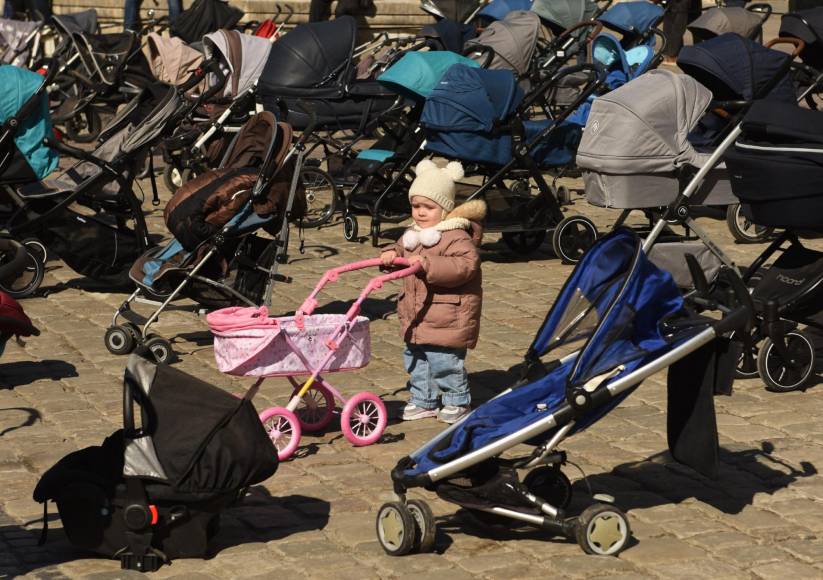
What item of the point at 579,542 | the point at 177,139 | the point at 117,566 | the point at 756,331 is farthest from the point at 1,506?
the point at 177,139

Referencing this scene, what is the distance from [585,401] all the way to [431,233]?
1939mm

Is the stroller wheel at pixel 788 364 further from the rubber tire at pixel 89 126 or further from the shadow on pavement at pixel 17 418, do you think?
the rubber tire at pixel 89 126

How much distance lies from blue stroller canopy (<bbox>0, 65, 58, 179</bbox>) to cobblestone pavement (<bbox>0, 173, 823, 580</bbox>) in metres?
1.29

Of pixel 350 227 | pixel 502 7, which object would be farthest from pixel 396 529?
pixel 502 7

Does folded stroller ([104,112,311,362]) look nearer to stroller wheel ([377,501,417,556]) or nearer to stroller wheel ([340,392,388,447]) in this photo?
stroller wheel ([340,392,388,447])

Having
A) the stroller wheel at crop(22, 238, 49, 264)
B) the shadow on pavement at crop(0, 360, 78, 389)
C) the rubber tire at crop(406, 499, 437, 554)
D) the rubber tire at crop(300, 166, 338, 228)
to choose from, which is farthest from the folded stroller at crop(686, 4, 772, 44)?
the rubber tire at crop(406, 499, 437, 554)

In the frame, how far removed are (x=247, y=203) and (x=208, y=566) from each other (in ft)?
12.1

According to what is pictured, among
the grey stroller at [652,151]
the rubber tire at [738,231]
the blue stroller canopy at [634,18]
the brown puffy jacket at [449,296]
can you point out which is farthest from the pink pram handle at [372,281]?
the blue stroller canopy at [634,18]

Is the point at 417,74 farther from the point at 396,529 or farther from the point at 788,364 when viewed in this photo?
the point at 396,529

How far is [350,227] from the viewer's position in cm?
1259

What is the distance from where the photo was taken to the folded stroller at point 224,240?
29.6 ft

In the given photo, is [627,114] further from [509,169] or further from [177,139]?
[177,139]

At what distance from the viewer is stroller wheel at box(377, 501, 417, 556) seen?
5.79 meters

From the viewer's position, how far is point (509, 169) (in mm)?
11570
